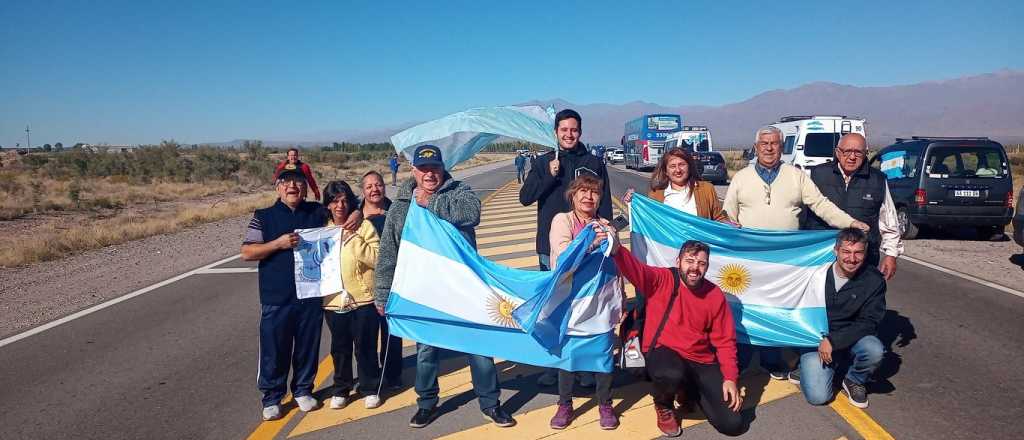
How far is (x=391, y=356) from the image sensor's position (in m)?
4.89

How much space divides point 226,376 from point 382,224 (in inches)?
79.4

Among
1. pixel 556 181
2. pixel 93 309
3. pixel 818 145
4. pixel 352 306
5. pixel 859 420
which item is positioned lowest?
pixel 859 420

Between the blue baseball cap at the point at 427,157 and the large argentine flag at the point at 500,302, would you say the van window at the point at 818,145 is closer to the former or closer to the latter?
the large argentine flag at the point at 500,302

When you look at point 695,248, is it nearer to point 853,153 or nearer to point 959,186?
point 853,153

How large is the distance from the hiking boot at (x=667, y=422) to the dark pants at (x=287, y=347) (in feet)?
8.26

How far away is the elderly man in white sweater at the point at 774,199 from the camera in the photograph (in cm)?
498

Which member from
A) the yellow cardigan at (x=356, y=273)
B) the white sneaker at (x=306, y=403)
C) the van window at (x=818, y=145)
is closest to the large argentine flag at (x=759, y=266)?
the yellow cardigan at (x=356, y=273)

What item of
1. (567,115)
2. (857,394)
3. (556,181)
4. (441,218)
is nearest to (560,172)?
(556,181)

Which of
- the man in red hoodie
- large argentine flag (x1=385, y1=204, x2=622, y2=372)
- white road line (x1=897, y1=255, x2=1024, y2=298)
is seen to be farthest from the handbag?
white road line (x1=897, y1=255, x2=1024, y2=298)

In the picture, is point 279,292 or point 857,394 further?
point 857,394

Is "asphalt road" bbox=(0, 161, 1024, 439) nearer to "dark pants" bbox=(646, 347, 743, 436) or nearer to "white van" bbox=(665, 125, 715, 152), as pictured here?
"dark pants" bbox=(646, 347, 743, 436)

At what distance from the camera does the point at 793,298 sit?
4891 millimetres

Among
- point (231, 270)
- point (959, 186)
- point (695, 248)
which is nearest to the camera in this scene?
point (695, 248)

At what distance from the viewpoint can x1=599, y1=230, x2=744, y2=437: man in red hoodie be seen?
4.07m
